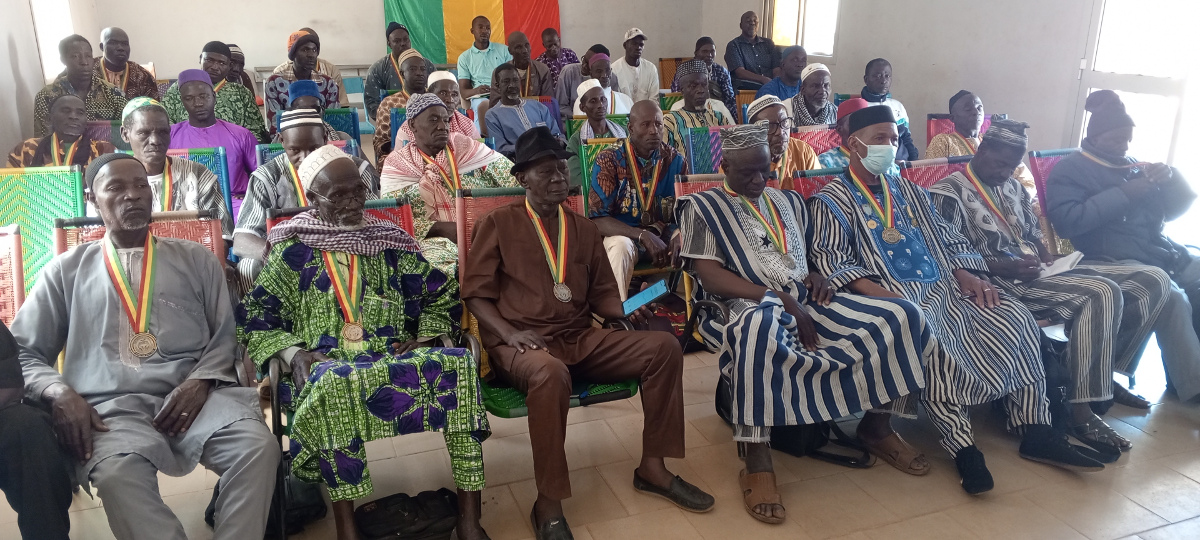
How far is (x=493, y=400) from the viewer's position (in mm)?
2955

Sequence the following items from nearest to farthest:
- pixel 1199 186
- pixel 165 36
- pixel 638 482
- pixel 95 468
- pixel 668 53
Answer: pixel 95 468, pixel 638 482, pixel 1199 186, pixel 165 36, pixel 668 53

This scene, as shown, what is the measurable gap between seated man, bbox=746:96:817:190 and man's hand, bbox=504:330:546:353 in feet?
7.56

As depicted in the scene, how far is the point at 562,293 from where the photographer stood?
320cm

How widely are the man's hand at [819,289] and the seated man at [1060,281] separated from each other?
94 cm

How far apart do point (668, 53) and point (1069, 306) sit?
10985mm

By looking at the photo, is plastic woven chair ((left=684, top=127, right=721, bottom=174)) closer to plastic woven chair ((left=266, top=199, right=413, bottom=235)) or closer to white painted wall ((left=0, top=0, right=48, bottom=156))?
plastic woven chair ((left=266, top=199, right=413, bottom=235))

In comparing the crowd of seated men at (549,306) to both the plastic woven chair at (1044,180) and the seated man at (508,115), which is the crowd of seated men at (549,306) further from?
the seated man at (508,115)

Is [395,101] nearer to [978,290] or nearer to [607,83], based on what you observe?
[607,83]

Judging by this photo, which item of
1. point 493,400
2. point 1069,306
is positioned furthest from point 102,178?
point 1069,306

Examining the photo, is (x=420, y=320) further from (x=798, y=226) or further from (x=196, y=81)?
(x=196, y=81)

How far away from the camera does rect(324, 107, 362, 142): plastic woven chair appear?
5.81 m

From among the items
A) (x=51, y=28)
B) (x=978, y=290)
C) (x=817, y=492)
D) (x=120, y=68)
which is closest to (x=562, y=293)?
(x=817, y=492)

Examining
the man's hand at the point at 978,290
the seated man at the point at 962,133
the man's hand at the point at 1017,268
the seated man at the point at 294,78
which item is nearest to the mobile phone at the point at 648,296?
the man's hand at the point at 978,290

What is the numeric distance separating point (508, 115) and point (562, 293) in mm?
3449
